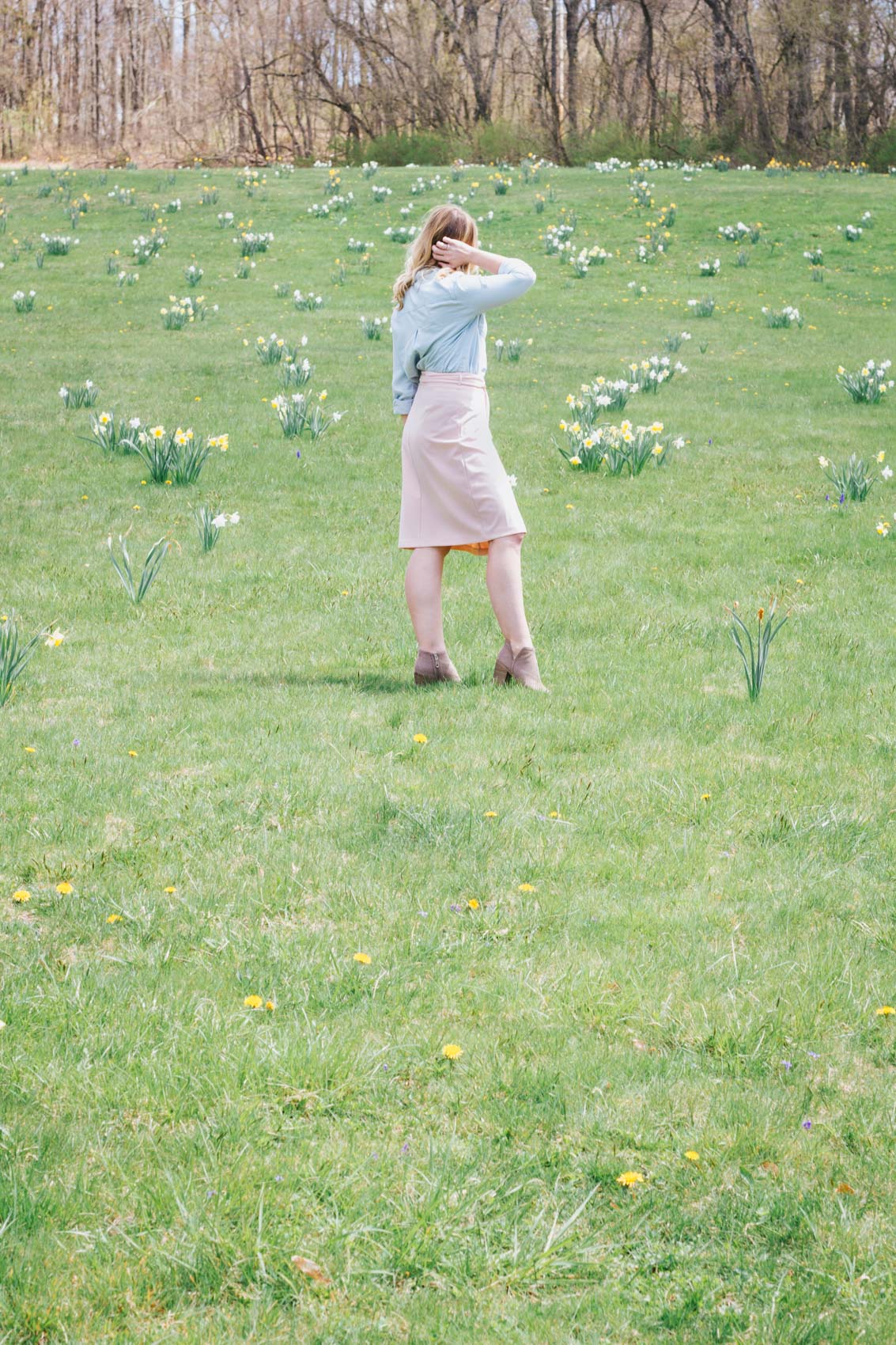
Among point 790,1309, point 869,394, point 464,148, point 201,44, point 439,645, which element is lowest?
point 790,1309

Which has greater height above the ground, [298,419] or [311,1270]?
[298,419]

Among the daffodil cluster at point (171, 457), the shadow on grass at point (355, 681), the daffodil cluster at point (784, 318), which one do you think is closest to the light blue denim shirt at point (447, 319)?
the shadow on grass at point (355, 681)

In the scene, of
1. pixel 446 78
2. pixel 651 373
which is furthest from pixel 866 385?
pixel 446 78

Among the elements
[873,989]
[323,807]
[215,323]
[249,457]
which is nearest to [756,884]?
[873,989]

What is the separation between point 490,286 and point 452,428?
0.56 metres

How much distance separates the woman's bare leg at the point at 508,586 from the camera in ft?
16.9

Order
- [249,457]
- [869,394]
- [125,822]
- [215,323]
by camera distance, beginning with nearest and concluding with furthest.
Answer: [125,822], [249,457], [869,394], [215,323]

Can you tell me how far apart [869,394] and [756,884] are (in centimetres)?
850

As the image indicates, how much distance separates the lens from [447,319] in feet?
16.6

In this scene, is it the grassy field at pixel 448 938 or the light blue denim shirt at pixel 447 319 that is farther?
the light blue denim shirt at pixel 447 319

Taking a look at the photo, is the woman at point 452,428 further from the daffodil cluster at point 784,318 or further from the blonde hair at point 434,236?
the daffodil cluster at point 784,318

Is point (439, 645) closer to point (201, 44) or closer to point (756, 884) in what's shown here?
point (756, 884)

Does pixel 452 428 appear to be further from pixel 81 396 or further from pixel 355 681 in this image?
pixel 81 396

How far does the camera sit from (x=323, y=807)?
402cm
